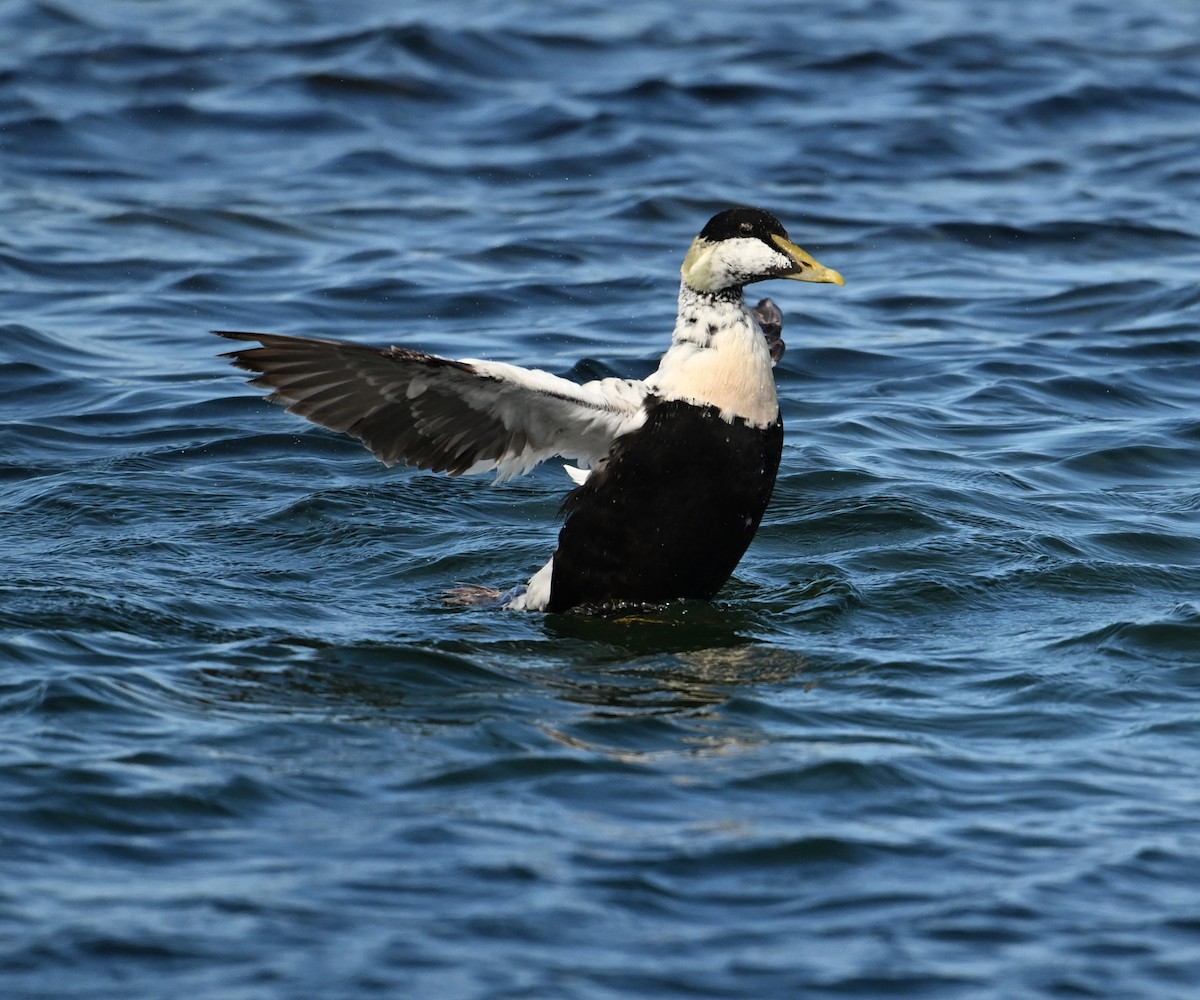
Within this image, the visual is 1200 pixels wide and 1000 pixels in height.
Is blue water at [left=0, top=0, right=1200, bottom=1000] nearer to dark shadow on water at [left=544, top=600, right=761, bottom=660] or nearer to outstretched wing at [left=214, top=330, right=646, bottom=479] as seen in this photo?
dark shadow on water at [left=544, top=600, right=761, bottom=660]

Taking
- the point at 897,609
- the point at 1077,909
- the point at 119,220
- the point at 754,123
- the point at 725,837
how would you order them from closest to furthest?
the point at 1077,909 → the point at 725,837 → the point at 897,609 → the point at 119,220 → the point at 754,123

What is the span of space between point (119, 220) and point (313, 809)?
9401 mm

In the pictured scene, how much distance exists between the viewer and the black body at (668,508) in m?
6.63

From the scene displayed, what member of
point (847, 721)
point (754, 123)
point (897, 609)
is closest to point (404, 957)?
point (847, 721)

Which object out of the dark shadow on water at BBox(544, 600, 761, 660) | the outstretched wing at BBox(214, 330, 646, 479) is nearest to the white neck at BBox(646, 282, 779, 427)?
the outstretched wing at BBox(214, 330, 646, 479)

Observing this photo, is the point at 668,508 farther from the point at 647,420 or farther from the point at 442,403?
the point at 442,403

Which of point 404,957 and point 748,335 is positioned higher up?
point 748,335

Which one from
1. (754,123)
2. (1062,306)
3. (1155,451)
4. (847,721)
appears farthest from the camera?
(754,123)

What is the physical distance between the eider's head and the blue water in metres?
1.24

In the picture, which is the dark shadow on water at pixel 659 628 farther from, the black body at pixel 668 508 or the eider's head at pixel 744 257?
the eider's head at pixel 744 257

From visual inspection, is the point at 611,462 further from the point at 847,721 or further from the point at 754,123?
the point at 754,123

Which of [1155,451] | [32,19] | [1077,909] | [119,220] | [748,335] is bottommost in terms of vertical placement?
[1077,909]

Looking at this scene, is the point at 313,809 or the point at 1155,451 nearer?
the point at 313,809

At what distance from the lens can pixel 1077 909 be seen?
4.67 meters
